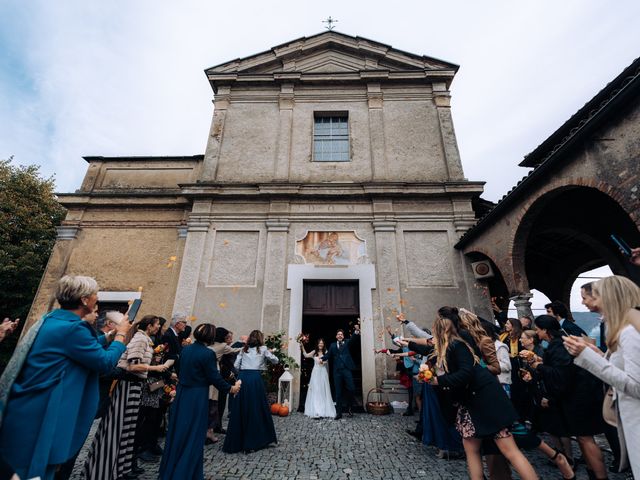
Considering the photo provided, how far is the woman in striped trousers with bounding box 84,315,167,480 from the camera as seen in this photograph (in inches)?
128

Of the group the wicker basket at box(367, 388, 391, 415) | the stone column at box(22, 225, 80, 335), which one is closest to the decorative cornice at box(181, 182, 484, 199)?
the stone column at box(22, 225, 80, 335)

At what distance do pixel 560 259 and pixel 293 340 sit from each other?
439 inches

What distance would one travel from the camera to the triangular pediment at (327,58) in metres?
12.0

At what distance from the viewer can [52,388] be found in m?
2.02

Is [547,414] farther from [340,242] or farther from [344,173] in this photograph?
[344,173]

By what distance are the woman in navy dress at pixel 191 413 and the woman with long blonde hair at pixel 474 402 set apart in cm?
248

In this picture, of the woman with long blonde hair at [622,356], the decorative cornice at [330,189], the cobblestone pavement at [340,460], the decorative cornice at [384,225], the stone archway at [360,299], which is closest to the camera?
the woman with long blonde hair at [622,356]

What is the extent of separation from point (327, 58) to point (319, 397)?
39.5 feet

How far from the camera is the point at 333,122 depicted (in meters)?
11.6

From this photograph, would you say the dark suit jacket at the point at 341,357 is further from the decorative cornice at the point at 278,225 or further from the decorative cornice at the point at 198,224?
the decorative cornice at the point at 198,224

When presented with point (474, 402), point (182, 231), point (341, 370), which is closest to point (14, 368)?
point (474, 402)

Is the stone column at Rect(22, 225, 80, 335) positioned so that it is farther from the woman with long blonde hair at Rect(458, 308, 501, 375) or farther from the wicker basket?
the woman with long blonde hair at Rect(458, 308, 501, 375)

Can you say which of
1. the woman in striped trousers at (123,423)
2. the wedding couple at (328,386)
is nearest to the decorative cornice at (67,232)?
the woman in striped trousers at (123,423)

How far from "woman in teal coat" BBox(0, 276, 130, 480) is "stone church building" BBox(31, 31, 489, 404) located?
626 centimetres
